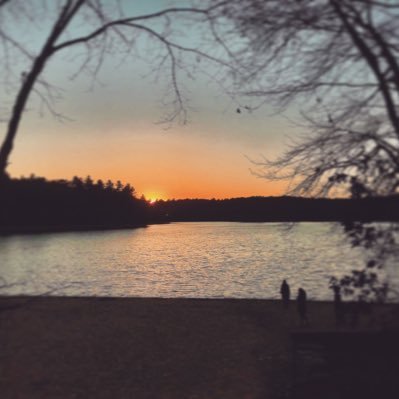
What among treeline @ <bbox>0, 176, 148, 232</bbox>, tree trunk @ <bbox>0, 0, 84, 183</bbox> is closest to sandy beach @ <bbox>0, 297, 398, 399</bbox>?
tree trunk @ <bbox>0, 0, 84, 183</bbox>

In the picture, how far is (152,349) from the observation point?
15906 millimetres

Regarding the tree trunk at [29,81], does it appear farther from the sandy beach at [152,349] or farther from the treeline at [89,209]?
the treeline at [89,209]

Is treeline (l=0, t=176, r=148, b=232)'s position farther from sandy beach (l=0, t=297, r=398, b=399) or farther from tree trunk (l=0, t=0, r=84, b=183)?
tree trunk (l=0, t=0, r=84, b=183)

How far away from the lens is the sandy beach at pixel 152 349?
11.6 m

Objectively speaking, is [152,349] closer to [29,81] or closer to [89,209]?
[29,81]

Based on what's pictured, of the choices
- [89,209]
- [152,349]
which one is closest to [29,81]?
[152,349]

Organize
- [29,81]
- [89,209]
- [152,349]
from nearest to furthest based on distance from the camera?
[29,81], [152,349], [89,209]

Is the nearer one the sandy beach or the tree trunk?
the tree trunk

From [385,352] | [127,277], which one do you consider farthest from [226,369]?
[127,277]

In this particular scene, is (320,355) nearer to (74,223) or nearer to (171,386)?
(171,386)

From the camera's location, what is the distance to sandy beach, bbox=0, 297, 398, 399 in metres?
11.6

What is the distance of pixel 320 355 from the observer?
980cm

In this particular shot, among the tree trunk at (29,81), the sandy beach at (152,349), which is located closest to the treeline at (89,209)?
the sandy beach at (152,349)

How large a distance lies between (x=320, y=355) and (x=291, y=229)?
16.0ft
